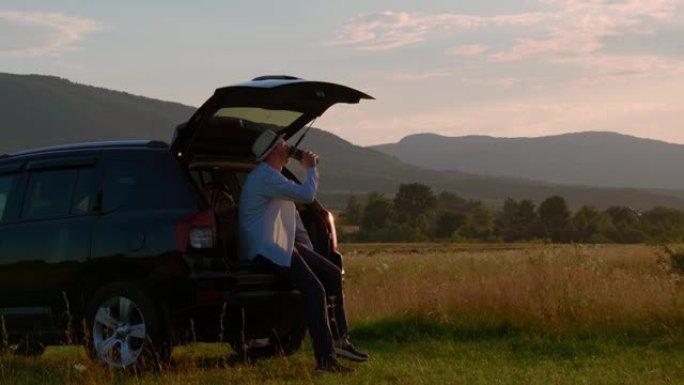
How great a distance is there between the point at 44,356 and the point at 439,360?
4.17m

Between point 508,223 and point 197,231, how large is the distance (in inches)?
3977

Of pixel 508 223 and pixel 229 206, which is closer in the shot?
pixel 229 206

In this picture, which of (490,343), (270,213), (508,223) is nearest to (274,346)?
(270,213)

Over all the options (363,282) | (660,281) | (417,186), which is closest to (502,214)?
(417,186)

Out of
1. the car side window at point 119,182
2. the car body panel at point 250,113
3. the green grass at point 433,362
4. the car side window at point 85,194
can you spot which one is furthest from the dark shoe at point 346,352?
the car side window at point 85,194

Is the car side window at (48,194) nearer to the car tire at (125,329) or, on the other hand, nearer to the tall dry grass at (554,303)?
the car tire at (125,329)

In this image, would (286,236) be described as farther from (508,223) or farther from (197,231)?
(508,223)

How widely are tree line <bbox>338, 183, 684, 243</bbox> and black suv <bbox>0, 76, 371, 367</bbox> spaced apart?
85158mm

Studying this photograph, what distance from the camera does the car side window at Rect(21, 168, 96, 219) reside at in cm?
879

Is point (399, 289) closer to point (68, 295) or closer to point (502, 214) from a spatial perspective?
point (68, 295)

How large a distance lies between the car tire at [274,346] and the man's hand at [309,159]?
160 cm

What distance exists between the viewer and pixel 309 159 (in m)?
8.84

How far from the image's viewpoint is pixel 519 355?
1030cm

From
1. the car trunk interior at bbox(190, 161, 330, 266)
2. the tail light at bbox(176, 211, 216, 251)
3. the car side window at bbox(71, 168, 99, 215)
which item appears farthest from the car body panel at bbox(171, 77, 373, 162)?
the car side window at bbox(71, 168, 99, 215)
